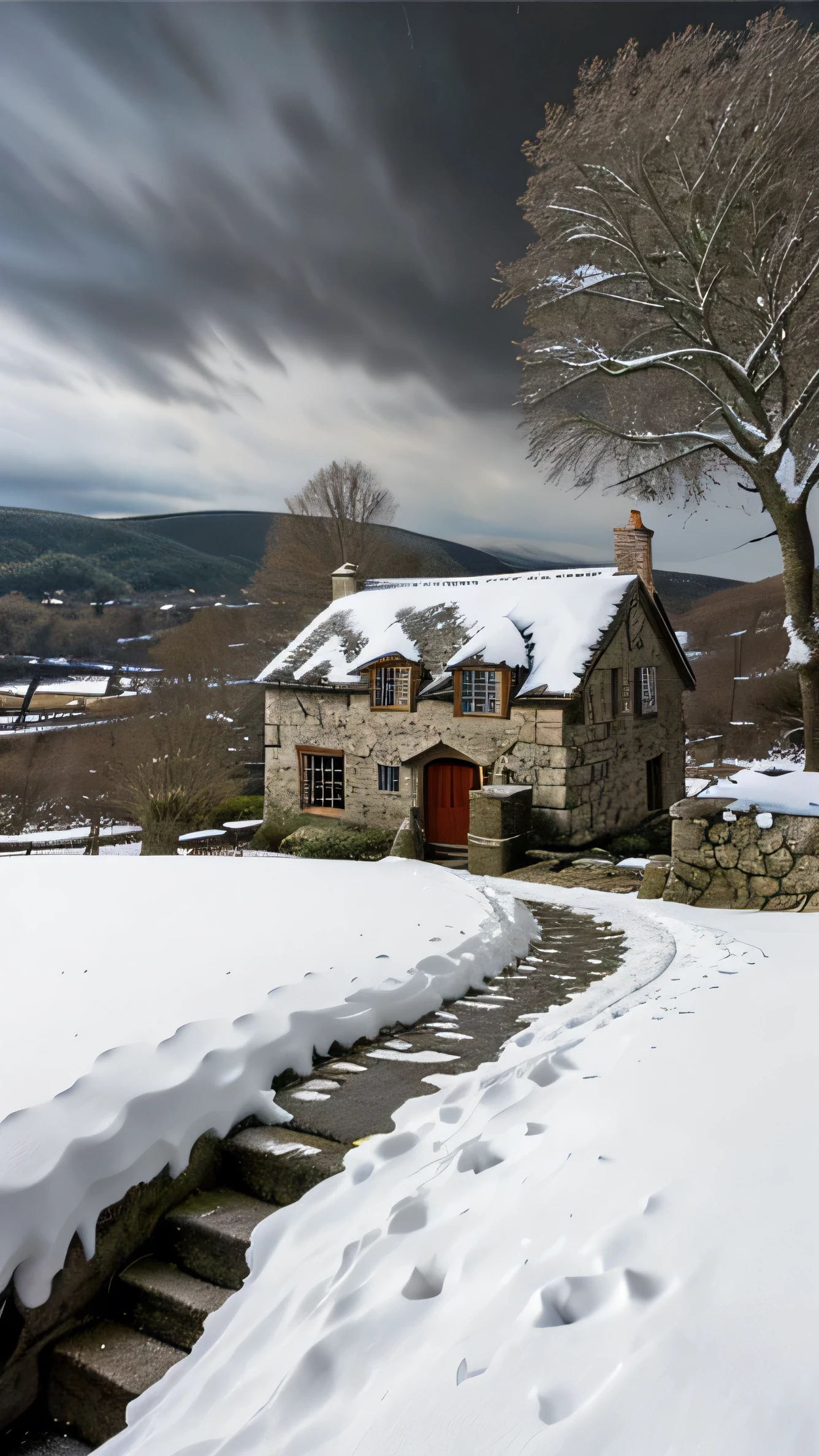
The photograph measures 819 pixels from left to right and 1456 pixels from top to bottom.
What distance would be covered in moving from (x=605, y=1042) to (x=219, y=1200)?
4.92 ft

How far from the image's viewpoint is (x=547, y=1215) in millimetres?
1863

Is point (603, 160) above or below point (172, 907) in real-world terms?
above

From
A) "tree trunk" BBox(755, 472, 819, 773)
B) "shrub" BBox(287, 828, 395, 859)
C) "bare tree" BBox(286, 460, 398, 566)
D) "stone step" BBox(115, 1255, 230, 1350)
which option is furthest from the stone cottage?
"bare tree" BBox(286, 460, 398, 566)

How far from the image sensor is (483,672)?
12.3 meters

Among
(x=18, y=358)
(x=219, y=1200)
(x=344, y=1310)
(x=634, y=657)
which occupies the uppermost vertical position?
(x=18, y=358)

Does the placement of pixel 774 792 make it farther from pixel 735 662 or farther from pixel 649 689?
pixel 735 662

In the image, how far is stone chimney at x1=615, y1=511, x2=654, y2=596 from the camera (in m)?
13.3

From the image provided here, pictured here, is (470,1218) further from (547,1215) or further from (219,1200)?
(219,1200)

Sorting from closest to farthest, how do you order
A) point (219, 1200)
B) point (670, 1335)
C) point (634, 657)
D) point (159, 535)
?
point (670, 1335) < point (219, 1200) < point (634, 657) < point (159, 535)

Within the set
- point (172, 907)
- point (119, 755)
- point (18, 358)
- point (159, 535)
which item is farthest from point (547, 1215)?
point (159, 535)

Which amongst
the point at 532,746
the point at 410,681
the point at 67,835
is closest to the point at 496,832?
the point at 532,746

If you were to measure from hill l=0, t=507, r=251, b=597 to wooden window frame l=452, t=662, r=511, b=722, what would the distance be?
67.6 feet

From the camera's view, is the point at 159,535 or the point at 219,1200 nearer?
the point at 219,1200

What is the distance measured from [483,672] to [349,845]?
3.56m
